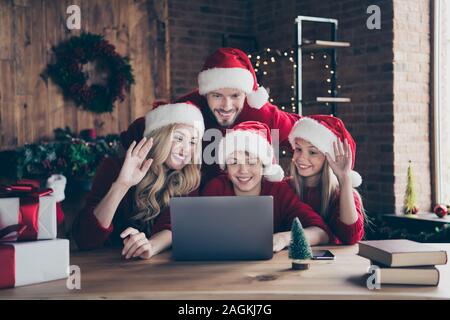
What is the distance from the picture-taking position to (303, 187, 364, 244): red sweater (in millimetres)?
2174

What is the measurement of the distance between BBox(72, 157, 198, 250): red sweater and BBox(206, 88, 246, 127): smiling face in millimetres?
490

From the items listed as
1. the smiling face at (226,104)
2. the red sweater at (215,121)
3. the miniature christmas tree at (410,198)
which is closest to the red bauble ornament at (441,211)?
the miniature christmas tree at (410,198)

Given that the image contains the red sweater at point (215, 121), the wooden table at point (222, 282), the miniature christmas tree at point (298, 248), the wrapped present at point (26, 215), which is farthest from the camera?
the red sweater at point (215, 121)

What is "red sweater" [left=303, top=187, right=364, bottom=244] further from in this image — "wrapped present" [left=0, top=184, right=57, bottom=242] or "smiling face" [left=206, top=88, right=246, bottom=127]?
"wrapped present" [left=0, top=184, right=57, bottom=242]

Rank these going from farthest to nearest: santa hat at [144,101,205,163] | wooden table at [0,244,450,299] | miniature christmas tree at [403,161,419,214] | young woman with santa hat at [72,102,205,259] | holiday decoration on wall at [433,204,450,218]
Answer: miniature christmas tree at [403,161,419,214] → holiday decoration on wall at [433,204,450,218] → santa hat at [144,101,205,163] → young woman with santa hat at [72,102,205,259] → wooden table at [0,244,450,299]

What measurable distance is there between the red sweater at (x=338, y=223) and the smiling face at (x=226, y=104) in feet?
1.87

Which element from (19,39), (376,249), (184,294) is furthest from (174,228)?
(19,39)

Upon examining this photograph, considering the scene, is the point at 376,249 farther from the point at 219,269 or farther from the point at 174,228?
the point at 174,228

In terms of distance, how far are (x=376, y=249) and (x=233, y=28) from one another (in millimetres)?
4299

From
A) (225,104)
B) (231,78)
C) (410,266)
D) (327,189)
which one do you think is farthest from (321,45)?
(410,266)

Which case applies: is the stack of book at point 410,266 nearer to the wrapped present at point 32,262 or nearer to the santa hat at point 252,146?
the santa hat at point 252,146

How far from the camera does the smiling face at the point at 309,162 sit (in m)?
2.30

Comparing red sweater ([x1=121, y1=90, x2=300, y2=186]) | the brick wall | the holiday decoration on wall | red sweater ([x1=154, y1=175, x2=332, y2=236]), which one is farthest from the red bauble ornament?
red sweater ([x1=154, y1=175, x2=332, y2=236])
